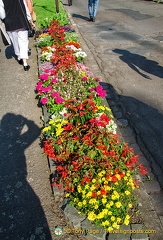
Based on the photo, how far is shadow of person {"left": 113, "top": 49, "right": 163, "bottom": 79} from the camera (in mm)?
6441

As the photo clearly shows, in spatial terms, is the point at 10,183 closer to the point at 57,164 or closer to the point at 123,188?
the point at 57,164

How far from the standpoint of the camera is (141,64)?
696 centimetres

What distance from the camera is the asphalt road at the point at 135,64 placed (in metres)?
4.31

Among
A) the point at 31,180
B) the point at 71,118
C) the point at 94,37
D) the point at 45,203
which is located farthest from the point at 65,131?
the point at 94,37

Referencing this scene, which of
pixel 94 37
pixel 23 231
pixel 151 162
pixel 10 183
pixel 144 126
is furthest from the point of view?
pixel 94 37

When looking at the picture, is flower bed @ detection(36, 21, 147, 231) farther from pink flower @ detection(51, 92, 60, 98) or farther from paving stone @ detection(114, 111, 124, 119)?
paving stone @ detection(114, 111, 124, 119)

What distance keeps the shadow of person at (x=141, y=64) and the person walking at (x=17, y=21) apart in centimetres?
354

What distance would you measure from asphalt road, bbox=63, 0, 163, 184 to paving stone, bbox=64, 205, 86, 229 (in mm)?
1611

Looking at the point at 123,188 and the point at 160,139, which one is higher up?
the point at 123,188

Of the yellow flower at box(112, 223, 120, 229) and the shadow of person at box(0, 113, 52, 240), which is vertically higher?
the yellow flower at box(112, 223, 120, 229)

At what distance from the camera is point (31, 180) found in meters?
3.27

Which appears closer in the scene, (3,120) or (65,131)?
(65,131)

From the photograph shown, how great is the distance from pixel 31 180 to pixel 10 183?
1.09ft

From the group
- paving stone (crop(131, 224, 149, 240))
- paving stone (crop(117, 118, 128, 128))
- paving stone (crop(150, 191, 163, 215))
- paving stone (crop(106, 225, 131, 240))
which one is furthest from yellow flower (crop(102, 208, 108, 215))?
paving stone (crop(117, 118, 128, 128))
